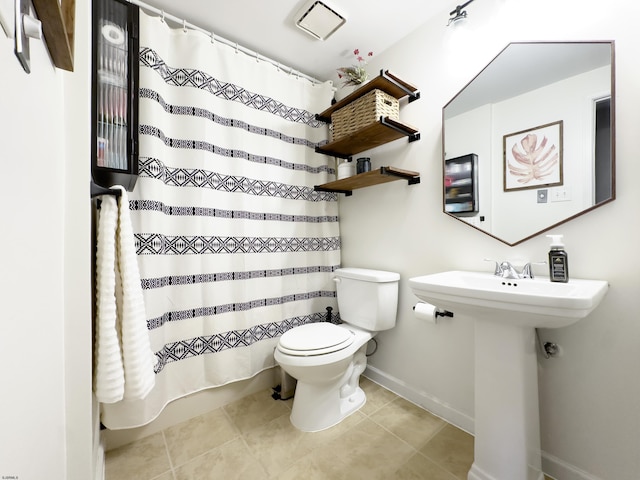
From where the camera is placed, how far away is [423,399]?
1574mm

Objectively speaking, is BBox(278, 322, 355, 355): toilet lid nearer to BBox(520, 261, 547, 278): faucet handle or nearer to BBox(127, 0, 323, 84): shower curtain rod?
BBox(520, 261, 547, 278): faucet handle

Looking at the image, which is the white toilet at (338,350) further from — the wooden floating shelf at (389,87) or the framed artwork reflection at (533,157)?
the wooden floating shelf at (389,87)

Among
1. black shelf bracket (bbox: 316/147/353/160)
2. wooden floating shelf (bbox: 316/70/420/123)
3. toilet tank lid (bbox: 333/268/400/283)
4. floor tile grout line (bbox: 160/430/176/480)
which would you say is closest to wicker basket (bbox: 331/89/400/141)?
wooden floating shelf (bbox: 316/70/420/123)

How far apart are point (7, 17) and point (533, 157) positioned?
1583mm

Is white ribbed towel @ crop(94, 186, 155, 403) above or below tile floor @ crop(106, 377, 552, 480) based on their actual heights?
above

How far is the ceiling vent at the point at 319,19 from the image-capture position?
1414mm

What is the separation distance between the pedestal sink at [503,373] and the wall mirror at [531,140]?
1.10 feet

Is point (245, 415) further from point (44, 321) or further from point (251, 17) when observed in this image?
point (251, 17)

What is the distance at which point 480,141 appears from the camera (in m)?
1.34

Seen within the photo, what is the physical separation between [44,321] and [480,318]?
4.15 ft

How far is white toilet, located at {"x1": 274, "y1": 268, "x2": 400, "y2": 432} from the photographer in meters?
1.33

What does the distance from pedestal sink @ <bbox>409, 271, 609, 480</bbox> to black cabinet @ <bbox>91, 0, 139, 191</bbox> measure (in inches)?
52.2

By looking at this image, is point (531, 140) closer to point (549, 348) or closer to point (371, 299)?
point (549, 348)

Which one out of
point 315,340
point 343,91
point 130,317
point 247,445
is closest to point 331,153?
point 343,91
